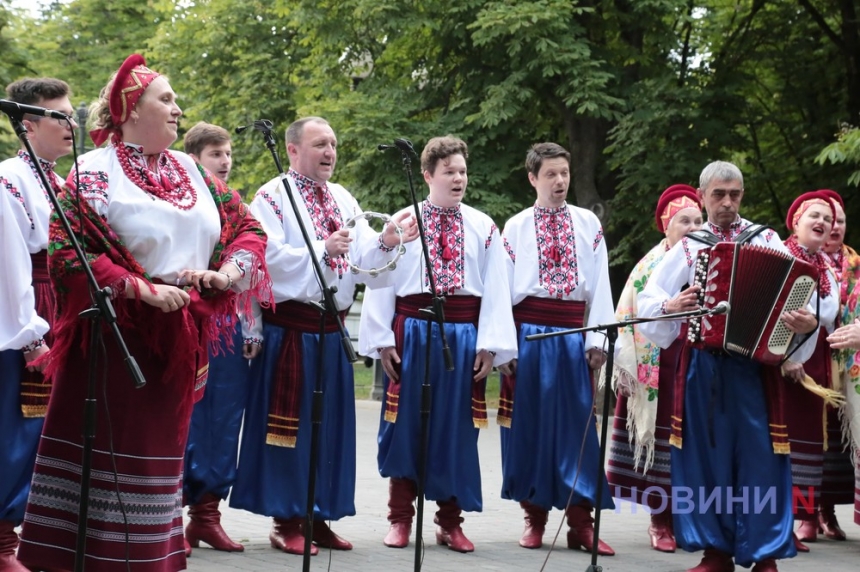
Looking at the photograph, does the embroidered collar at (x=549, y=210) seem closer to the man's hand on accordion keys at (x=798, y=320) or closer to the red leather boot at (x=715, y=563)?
the man's hand on accordion keys at (x=798, y=320)

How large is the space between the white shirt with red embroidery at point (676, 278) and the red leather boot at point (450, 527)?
1.52m

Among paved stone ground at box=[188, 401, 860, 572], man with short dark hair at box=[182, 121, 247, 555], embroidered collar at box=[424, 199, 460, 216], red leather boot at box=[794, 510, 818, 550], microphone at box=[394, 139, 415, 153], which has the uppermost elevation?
embroidered collar at box=[424, 199, 460, 216]

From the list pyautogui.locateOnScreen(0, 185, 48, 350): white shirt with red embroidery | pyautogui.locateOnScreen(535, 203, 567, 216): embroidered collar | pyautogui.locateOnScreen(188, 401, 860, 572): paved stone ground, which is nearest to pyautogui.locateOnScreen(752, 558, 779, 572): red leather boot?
pyautogui.locateOnScreen(188, 401, 860, 572): paved stone ground

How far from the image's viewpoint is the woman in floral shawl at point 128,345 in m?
4.60

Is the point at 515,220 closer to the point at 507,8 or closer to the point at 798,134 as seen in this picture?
the point at 507,8

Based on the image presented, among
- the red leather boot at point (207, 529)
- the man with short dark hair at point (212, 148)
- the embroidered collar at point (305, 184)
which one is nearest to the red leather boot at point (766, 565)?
the red leather boot at point (207, 529)

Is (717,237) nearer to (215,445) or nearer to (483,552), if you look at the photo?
(483,552)

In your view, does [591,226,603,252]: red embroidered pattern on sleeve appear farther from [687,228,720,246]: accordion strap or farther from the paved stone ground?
the paved stone ground

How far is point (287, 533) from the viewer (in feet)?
22.0

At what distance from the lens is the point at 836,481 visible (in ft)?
27.3

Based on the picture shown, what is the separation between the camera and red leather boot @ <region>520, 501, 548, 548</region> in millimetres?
7246

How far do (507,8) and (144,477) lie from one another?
39.4 feet

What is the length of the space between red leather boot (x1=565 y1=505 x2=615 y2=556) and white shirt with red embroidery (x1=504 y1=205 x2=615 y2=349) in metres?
0.96

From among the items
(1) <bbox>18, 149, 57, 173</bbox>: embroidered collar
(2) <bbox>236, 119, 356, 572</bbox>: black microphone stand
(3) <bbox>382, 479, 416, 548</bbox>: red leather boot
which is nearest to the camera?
(2) <bbox>236, 119, 356, 572</bbox>: black microphone stand
